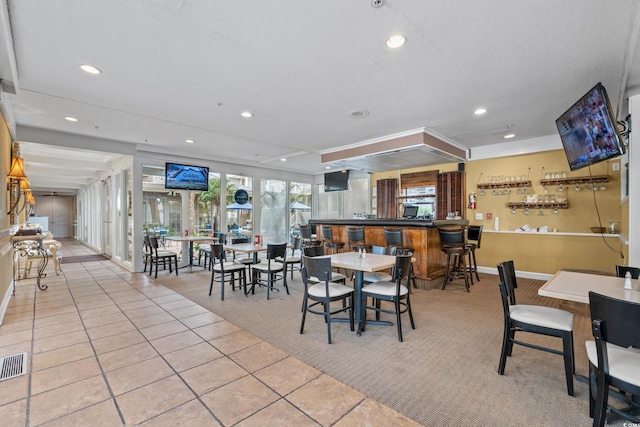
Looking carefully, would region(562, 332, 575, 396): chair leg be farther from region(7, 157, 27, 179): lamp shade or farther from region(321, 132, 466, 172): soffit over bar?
region(7, 157, 27, 179): lamp shade

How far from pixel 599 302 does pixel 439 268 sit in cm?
405

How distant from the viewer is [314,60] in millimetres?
2945

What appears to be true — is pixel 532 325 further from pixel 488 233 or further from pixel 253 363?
pixel 488 233

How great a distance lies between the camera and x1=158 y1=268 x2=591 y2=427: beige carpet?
198 centimetres

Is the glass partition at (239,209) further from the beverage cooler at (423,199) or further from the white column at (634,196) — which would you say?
the white column at (634,196)

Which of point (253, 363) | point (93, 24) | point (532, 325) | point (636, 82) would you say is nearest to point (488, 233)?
point (636, 82)

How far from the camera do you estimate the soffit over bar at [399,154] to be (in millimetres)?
5461

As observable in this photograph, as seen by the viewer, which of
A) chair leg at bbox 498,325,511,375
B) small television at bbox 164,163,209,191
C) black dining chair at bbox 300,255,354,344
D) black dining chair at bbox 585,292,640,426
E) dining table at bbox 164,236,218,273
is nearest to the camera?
black dining chair at bbox 585,292,640,426

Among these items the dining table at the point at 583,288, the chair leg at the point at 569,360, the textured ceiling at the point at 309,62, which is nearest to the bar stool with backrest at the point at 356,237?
the textured ceiling at the point at 309,62

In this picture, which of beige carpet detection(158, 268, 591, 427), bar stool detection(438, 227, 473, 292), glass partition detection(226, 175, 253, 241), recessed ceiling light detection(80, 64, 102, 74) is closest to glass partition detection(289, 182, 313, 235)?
glass partition detection(226, 175, 253, 241)

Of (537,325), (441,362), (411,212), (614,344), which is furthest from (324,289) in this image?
(411,212)

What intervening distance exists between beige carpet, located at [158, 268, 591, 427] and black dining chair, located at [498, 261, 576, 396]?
209 millimetres

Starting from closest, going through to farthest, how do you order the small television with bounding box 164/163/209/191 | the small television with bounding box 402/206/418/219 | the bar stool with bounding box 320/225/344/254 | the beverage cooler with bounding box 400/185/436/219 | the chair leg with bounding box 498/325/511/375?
the chair leg with bounding box 498/325/511/375, the bar stool with bounding box 320/225/344/254, the small television with bounding box 402/206/418/219, the small television with bounding box 164/163/209/191, the beverage cooler with bounding box 400/185/436/219

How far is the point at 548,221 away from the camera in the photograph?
594 cm
